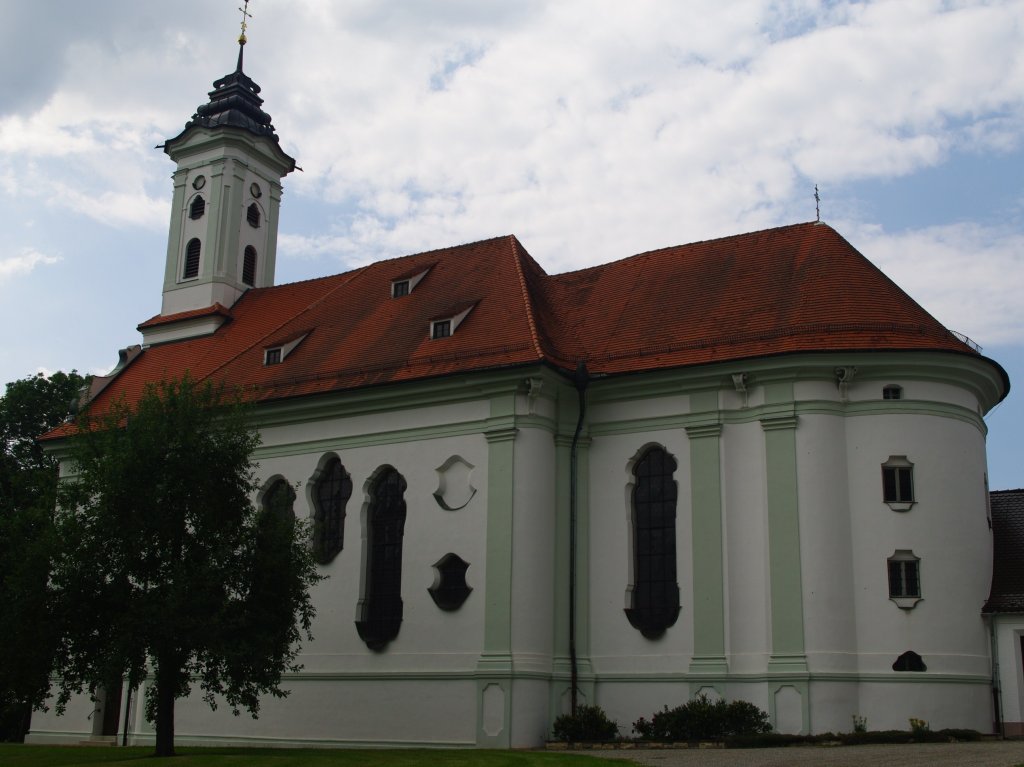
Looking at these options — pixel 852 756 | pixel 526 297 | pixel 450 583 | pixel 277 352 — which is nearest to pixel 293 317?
pixel 277 352

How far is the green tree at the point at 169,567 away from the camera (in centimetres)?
2284

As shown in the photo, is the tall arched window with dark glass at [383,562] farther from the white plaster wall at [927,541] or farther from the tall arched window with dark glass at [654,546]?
the white plaster wall at [927,541]

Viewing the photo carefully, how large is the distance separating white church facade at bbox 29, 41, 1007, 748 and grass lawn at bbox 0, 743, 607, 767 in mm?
3319

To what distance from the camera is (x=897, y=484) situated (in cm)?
2583

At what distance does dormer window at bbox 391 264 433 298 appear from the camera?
34219 millimetres

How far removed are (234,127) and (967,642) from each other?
29.2 metres

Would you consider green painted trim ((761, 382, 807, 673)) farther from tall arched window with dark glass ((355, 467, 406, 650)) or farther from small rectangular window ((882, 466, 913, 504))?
tall arched window with dark glass ((355, 467, 406, 650))

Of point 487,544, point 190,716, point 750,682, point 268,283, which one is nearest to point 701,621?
point 750,682

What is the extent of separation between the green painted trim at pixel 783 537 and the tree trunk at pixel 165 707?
40.3 feet

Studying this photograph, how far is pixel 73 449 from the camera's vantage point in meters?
24.9

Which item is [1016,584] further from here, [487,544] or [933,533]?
[487,544]

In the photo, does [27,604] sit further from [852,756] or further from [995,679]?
[995,679]

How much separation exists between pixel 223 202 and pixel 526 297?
15.4 m

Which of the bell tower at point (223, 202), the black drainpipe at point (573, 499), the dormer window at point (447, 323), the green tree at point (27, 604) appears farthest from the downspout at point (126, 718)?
the bell tower at point (223, 202)
